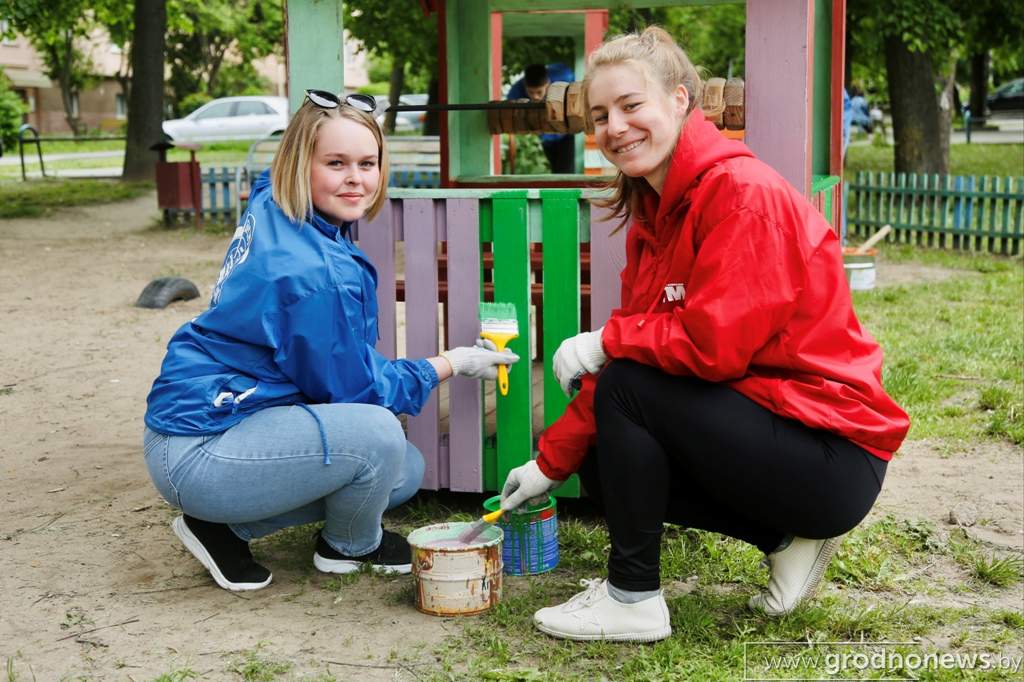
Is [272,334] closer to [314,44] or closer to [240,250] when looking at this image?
[240,250]

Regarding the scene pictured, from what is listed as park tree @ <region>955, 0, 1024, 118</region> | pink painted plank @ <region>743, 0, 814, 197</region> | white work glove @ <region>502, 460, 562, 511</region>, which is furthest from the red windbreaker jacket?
park tree @ <region>955, 0, 1024, 118</region>

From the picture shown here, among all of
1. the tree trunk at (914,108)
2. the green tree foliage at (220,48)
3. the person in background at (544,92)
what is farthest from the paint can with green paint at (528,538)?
the green tree foliage at (220,48)

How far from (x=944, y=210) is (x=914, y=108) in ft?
7.65

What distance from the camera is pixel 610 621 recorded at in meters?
2.77

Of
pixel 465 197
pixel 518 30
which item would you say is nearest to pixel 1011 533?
pixel 465 197

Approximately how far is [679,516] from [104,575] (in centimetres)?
160

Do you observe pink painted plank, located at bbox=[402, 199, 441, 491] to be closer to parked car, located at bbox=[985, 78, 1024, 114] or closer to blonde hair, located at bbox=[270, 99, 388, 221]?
blonde hair, located at bbox=[270, 99, 388, 221]

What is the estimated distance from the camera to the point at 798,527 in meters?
2.71

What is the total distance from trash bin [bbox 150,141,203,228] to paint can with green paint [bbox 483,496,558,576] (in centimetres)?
1019

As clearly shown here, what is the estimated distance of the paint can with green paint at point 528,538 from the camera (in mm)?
3199

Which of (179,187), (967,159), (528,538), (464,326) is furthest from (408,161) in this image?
(967,159)

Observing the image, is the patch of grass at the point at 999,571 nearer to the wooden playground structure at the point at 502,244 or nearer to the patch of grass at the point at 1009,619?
the patch of grass at the point at 1009,619

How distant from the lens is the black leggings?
259cm

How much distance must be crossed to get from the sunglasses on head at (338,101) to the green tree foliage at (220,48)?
2820cm
